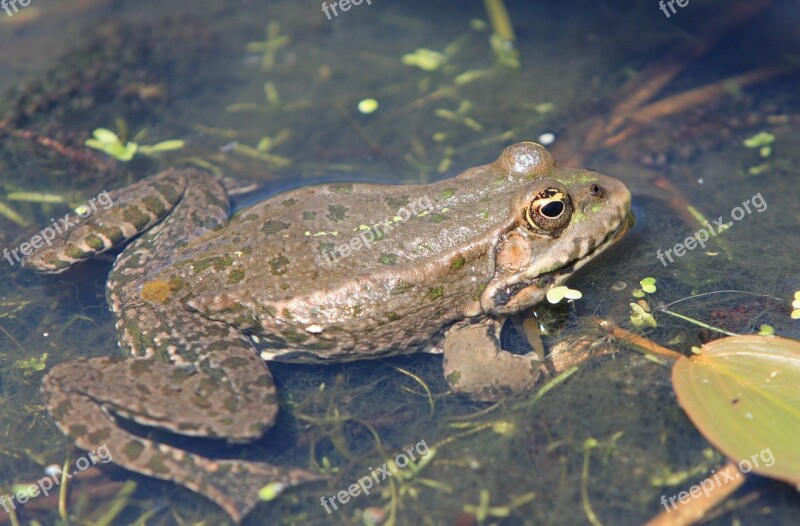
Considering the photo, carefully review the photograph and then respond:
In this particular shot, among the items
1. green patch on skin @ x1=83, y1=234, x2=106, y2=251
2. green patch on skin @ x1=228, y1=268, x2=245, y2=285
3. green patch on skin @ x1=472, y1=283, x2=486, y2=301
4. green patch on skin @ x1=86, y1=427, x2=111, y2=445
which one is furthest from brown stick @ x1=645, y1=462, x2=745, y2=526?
green patch on skin @ x1=83, y1=234, x2=106, y2=251

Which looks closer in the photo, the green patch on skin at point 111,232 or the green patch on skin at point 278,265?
the green patch on skin at point 278,265

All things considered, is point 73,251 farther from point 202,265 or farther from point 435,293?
point 435,293

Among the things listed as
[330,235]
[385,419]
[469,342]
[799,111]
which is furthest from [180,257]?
[799,111]

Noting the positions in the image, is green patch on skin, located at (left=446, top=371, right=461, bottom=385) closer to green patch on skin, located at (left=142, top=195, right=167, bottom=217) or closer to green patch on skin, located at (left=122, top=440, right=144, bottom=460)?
green patch on skin, located at (left=122, top=440, right=144, bottom=460)

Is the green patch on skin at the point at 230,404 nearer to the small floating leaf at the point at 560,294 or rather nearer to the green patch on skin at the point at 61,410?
the green patch on skin at the point at 61,410

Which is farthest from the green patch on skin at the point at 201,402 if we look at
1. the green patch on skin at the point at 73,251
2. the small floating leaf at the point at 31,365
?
the green patch on skin at the point at 73,251

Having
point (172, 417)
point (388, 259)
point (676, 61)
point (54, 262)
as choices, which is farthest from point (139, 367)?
point (676, 61)

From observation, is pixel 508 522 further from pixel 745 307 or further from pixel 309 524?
pixel 745 307
